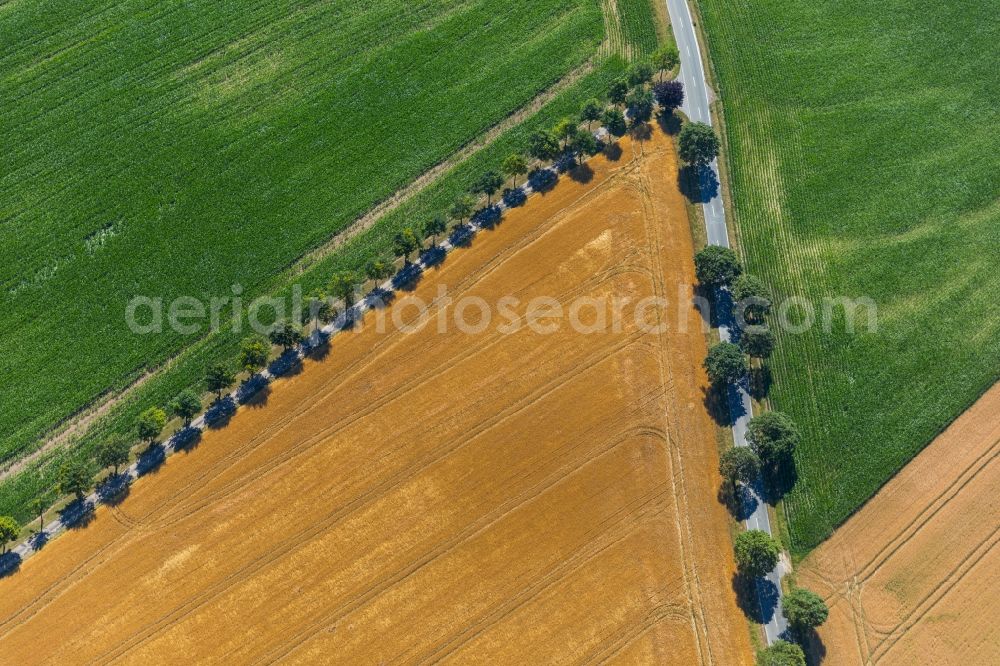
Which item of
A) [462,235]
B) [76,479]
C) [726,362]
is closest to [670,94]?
[462,235]

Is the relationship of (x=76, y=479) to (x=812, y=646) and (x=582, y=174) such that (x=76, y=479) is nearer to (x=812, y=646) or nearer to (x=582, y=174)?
(x=582, y=174)

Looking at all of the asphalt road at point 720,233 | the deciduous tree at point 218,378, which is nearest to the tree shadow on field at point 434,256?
the deciduous tree at point 218,378

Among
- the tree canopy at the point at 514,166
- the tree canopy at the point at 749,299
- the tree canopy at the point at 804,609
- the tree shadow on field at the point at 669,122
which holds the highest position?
the tree canopy at the point at 514,166

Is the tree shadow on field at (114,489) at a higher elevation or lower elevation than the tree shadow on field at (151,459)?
lower

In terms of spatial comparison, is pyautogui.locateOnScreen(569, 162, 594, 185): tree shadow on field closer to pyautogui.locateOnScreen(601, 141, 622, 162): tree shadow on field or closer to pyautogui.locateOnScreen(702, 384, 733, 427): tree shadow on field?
pyautogui.locateOnScreen(601, 141, 622, 162): tree shadow on field

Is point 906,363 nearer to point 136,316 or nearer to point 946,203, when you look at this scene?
point 946,203

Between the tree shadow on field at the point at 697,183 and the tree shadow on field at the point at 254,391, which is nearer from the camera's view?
the tree shadow on field at the point at 254,391

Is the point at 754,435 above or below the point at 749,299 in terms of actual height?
below

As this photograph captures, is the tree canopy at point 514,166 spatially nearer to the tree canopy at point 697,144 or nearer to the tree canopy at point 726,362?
the tree canopy at point 697,144
